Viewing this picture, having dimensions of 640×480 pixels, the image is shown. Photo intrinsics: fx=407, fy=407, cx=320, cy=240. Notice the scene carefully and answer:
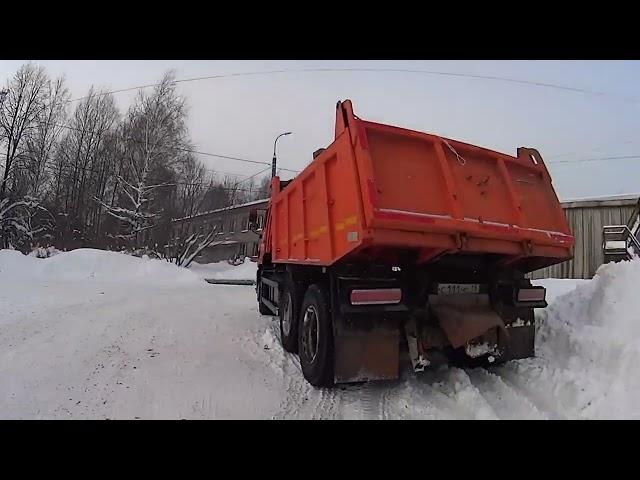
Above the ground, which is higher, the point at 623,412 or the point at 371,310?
the point at 371,310

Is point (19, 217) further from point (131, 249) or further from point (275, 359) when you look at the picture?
point (275, 359)

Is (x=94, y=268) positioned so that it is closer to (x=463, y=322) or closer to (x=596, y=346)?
(x=463, y=322)

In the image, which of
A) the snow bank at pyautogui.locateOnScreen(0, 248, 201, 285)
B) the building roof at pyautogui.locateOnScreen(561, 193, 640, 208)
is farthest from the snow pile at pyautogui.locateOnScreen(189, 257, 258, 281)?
the building roof at pyautogui.locateOnScreen(561, 193, 640, 208)

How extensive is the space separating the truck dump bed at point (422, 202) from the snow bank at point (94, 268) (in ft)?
45.0

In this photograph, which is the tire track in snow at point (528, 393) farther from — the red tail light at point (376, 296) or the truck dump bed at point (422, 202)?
the red tail light at point (376, 296)

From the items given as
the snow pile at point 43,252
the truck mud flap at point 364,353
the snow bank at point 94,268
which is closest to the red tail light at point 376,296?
the truck mud flap at point 364,353

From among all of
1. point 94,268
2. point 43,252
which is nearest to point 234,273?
point 94,268

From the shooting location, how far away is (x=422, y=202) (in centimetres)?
361

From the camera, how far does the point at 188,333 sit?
6.19 meters

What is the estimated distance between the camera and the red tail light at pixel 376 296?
3732mm

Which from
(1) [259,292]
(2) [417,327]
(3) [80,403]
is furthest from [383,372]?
(1) [259,292]

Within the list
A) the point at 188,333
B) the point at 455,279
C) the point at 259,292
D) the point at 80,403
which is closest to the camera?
the point at 80,403

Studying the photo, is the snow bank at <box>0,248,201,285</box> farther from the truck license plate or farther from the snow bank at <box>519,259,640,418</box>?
the snow bank at <box>519,259,640,418</box>

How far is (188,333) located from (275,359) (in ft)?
5.74
